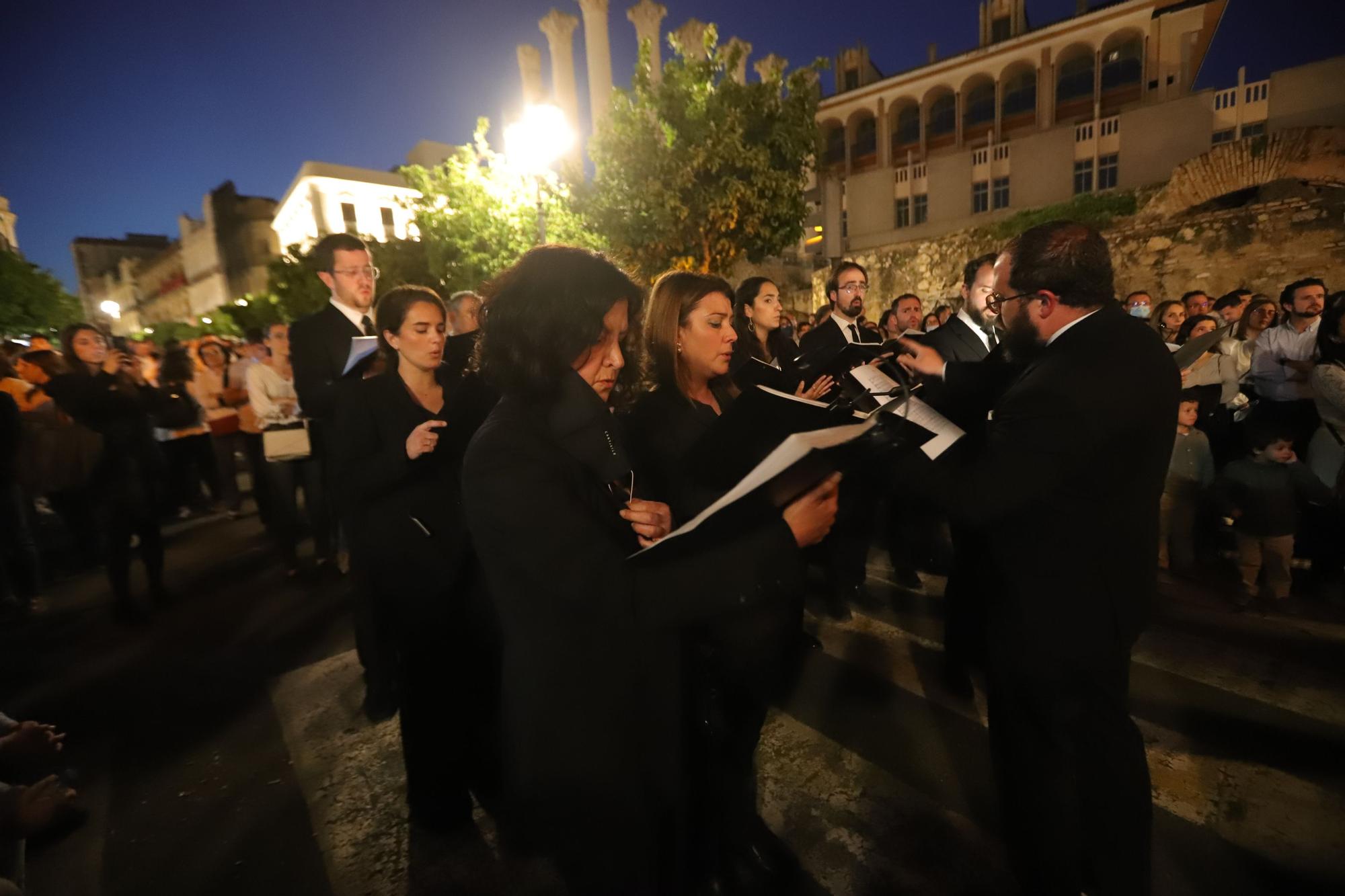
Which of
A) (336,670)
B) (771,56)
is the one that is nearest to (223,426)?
(336,670)

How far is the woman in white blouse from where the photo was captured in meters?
5.56

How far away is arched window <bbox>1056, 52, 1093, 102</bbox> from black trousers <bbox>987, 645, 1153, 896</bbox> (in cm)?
3905

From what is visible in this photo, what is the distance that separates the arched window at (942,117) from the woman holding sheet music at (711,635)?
37989 millimetres

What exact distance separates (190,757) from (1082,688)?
390 cm

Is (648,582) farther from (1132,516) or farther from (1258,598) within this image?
(1258,598)

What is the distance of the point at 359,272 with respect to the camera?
3.57 meters

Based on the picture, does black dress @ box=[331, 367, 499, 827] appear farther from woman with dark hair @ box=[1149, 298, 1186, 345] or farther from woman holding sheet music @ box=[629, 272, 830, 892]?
woman with dark hair @ box=[1149, 298, 1186, 345]

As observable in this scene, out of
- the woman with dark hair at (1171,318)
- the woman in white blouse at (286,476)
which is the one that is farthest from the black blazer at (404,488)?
the woman with dark hair at (1171,318)

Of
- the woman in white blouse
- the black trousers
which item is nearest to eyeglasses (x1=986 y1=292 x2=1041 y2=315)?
the black trousers

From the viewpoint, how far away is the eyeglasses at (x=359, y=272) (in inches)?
139

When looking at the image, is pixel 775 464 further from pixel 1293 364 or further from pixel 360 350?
pixel 1293 364

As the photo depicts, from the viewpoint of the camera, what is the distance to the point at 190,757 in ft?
10.2

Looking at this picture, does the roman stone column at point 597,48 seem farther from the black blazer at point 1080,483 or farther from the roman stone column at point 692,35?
the black blazer at point 1080,483

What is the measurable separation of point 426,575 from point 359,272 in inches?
81.6
